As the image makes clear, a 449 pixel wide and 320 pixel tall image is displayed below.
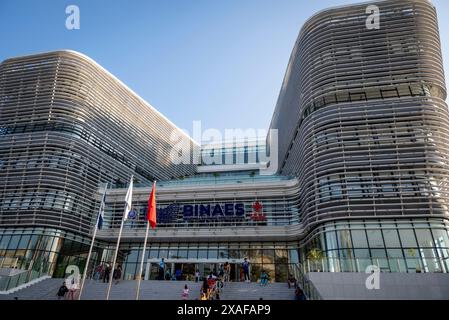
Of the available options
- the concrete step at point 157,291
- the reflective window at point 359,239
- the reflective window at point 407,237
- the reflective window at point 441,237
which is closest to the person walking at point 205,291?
the concrete step at point 157,291

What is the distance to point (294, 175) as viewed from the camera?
3900 cm

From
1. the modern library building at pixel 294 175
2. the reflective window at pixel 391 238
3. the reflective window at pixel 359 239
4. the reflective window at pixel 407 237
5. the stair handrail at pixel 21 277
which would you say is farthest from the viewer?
the modern library building at pixel 294 175

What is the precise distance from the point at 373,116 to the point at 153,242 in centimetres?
2581

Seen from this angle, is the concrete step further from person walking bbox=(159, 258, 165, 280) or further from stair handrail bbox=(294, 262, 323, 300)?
person walking bbox=(159, 258, 165, 280)

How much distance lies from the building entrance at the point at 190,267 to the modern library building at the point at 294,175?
15 centimetres

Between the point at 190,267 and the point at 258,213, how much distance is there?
29.2 ft

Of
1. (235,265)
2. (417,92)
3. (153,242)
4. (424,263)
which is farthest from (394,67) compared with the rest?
(153,242)

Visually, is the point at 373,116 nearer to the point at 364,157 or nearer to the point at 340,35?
the point at 364,157

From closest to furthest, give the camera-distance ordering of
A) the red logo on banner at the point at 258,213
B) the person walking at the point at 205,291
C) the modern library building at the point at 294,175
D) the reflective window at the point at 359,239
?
the person walking at the point at 205,291 → the reflective window at the point at 359,239 → the modern library building at the point at 294,175 → the red logo on banner at the point at 258,213

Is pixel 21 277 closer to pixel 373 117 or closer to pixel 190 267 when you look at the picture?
pixel 190 267

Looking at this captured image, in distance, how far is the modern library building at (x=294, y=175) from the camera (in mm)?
28328

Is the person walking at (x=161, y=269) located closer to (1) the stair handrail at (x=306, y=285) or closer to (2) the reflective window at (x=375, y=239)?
(1) the stair handrail at (x=306, y=285)

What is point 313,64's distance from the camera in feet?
117
